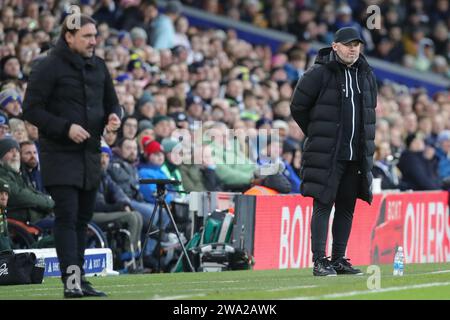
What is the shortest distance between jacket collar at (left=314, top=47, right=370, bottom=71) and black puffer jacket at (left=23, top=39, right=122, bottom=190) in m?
2.52

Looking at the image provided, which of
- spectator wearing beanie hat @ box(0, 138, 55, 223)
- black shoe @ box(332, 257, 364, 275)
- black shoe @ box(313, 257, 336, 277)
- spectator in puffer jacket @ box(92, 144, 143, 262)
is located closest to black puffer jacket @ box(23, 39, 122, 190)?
black shoe @ box(313, 257, 336, 277)

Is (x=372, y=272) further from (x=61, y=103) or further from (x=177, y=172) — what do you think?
(x=177, y=172)

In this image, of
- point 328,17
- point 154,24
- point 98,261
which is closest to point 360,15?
point 328,17

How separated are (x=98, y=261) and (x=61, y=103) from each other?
15.2 ft

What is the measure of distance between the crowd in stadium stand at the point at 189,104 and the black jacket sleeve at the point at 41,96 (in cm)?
466

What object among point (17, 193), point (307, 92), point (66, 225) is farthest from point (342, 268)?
point (17, 193)

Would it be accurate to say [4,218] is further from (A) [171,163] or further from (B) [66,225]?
(A) [171,163]

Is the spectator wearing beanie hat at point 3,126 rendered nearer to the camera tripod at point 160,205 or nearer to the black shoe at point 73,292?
the camera tripod at point 160,205

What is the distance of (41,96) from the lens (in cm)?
996

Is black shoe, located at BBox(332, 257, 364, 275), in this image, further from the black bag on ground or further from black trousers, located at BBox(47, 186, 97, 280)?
black trousers, located at BBox(47, 186, 97, 280)

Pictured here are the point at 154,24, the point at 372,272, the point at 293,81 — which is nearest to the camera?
the point at 372,272

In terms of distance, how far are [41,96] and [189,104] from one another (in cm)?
997

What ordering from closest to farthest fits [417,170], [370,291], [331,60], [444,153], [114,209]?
[370,291]
[331,60]
[114,209]
[417,170]
[444,153]

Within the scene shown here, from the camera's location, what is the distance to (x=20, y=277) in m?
12.4
